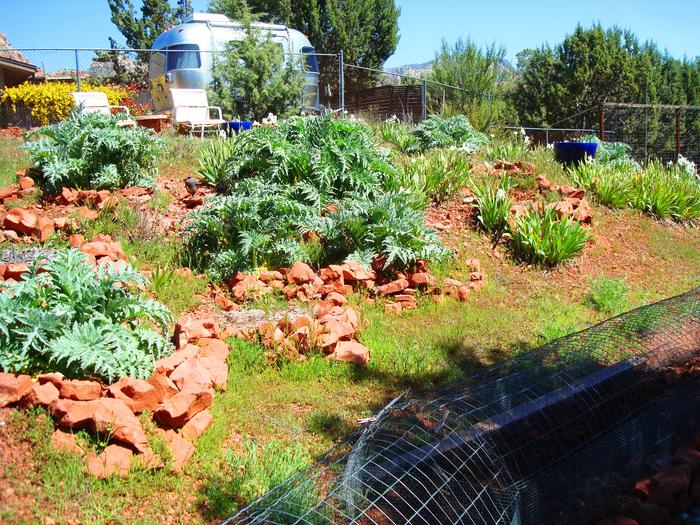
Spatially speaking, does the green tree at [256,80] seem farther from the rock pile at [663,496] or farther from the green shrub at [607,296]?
the rock pile at [663,496]

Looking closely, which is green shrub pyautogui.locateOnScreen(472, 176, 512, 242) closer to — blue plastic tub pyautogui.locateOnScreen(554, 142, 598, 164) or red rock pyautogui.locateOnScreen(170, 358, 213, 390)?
blue plastic tub pyautogui.locateOnScreen(554, 142, 598, 164)

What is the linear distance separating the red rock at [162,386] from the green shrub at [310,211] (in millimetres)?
2087

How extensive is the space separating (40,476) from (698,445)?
342 cm

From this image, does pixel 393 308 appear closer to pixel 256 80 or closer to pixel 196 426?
pixel 196 426

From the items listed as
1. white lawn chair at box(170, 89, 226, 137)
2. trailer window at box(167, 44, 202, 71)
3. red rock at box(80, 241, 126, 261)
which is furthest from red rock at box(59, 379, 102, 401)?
trailer window at box(167, 44, 202, 71)

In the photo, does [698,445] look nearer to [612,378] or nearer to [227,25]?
[612,378]

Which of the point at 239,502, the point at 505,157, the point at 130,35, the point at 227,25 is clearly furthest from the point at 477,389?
the point at 130,35

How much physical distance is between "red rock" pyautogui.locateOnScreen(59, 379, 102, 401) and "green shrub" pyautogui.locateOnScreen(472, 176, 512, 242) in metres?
4.91

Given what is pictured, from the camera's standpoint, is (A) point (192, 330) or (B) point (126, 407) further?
(A) point (192, 330)

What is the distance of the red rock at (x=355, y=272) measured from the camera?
5.64 meters

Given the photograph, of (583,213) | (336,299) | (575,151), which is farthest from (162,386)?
(575,151)

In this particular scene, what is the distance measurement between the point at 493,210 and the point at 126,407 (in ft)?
16.1

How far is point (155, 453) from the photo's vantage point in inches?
126

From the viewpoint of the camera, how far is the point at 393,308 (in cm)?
543
